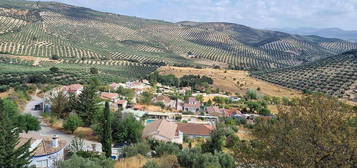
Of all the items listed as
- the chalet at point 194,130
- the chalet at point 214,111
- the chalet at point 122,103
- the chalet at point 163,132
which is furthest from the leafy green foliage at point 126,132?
the chalet at point 214,111

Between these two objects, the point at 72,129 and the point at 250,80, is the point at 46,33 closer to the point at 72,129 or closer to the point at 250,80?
the point at 250,80

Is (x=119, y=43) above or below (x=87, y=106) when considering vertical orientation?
above

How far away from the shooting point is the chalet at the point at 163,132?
88.7 ft

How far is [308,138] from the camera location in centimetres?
1029

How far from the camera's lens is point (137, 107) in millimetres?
44938

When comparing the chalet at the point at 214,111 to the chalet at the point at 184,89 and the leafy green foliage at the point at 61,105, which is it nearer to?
the chalet at the point at 184,89

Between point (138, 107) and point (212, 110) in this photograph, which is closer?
A: point (138, 107)

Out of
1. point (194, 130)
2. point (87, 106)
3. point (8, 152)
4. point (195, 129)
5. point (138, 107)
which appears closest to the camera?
point (8, 152)

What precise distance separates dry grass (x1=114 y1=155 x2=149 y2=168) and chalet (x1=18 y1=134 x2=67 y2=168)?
370 centimetres

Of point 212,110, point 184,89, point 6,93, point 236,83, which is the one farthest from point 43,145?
point 236,83

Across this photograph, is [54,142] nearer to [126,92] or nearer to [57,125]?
[57,125]

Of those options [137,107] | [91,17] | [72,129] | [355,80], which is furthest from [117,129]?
[91,17]

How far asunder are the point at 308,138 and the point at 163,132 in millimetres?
18650

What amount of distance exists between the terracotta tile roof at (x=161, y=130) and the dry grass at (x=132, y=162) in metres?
7.65
